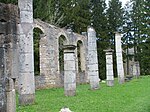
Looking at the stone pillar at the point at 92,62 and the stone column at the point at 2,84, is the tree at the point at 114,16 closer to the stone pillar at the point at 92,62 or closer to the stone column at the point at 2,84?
the stone pillar at the point at 92,62

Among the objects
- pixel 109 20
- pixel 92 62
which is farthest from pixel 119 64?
pixel 109 20

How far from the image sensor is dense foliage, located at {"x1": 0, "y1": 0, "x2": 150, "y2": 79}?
36.9 metres

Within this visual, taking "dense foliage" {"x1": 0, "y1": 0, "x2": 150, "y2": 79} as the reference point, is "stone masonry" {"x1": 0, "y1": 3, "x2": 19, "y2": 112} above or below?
below

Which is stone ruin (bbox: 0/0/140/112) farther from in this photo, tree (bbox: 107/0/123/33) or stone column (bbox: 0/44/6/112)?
tree (bbox: 107/0/123/33)

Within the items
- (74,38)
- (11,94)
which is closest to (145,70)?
(74,38)

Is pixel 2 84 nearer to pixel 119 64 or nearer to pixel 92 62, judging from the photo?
pixel 92 62

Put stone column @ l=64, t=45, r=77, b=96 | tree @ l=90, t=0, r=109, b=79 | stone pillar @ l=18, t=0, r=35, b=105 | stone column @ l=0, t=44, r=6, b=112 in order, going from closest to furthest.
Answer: stone column @ l=0, t=44, r=6, b=112 < stone pillar @ l=18, t=0, r=35, b=105 < stone column @ l=64, t=45, r=77, b=96 < tree @ l=90, t=0, r=109, b=79

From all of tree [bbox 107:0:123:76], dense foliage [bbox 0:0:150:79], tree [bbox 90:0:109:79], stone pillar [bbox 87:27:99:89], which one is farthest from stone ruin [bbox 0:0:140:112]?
tree [bbox 107:0:123:76]

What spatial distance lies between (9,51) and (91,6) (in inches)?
1455

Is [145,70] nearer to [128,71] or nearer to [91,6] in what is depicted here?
[128,71]

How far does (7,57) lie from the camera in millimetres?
6383

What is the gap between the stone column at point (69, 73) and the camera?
1499 centimetres

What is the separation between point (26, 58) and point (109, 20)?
106 ft

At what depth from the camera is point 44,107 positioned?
10.8 metres
